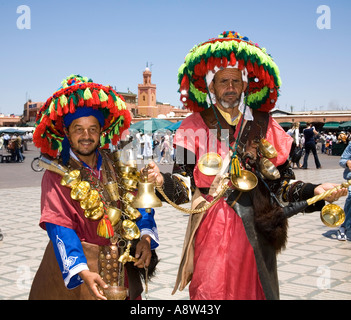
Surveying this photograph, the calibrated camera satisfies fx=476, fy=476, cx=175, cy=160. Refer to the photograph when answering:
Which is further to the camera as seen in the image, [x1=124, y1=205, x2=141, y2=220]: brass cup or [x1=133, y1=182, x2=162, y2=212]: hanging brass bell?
[x1=124, y1=205, x2=141, y2=220]: brass cup

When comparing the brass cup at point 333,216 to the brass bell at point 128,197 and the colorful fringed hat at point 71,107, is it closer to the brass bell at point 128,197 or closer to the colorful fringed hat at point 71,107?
the brass bell at point 128,197

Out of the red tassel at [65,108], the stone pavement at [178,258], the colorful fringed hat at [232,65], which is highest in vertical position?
the colorful fringed hat at [232,65]

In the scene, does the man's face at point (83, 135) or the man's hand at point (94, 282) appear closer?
the man's hand at point (94, 282)

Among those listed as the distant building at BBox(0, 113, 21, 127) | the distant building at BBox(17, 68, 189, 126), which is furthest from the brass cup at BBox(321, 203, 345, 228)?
the distant building at BBox(0, 113, 21, 127)

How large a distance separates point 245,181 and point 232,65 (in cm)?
76

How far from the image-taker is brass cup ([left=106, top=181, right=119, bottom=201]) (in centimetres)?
283

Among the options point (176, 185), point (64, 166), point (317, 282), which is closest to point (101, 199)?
point (64, 166)

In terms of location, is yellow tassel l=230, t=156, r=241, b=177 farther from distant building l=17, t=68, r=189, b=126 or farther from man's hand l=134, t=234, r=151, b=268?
distant building l=17, t=68, r=189, b=126

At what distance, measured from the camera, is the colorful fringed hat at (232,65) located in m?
3.04

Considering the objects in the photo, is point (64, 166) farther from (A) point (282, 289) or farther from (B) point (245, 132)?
(A) point (282, 289)

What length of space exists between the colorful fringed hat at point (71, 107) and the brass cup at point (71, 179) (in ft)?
0.97

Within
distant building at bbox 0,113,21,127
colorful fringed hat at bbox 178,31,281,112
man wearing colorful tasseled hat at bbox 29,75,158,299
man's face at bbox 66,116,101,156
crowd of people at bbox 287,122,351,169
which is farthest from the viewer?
distant building at bbox 0,113,21,127

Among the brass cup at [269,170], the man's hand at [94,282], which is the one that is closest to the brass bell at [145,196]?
the man's hand at [94,282]
